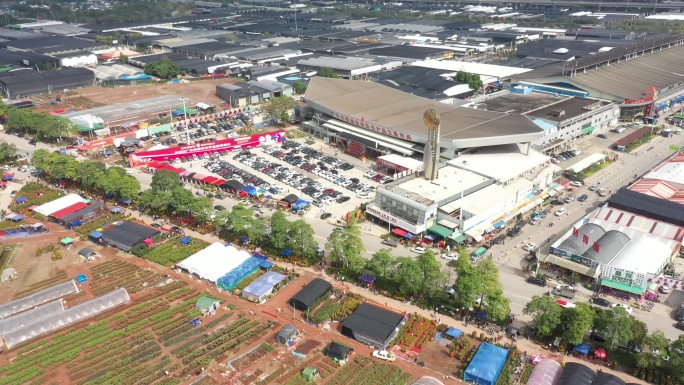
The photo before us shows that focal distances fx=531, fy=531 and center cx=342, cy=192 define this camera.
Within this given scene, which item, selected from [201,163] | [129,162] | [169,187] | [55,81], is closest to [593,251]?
[169,187]

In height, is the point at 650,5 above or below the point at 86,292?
above

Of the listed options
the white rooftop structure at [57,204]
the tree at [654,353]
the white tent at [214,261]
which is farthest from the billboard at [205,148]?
the tree at [654,353]

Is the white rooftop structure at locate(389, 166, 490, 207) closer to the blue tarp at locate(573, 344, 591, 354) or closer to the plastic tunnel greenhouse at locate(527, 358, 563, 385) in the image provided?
the blue tarp at locate(573, 344, 591, 354)

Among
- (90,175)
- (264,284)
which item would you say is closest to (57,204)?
(90,175)

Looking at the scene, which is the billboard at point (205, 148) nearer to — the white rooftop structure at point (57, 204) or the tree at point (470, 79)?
the white rooftop structure at point (57, 204)

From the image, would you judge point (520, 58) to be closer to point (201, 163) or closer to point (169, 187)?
point (201, 163)
